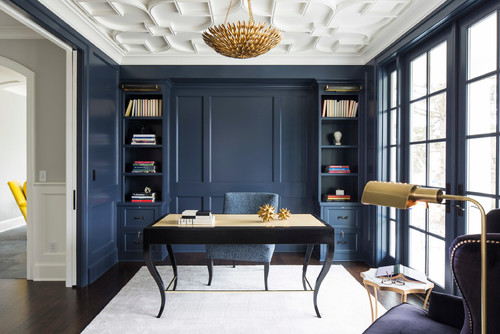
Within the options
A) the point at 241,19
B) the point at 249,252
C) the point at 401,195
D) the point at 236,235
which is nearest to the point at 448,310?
the point at 401,195

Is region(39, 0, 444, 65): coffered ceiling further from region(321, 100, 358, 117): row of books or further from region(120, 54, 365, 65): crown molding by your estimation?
region(321, 100, 358, 117): row of books

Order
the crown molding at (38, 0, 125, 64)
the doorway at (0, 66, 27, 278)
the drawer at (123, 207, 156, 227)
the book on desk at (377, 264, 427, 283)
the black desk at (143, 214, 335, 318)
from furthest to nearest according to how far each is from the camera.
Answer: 1. the doorway at (0, 66, 27, 278)
2. the drawer at (123, 207, 156, 227)
3. the crown molding at (38, 0, 125, 64)
4. the black desk at (143, 214, 335, 318)
5. the book on desk at (377, 264, 427, 283)

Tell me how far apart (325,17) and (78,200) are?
3.07 metres

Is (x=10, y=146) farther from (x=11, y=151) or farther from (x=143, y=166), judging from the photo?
(x=143, y=166)

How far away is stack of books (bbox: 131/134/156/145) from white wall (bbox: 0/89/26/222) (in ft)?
13.3

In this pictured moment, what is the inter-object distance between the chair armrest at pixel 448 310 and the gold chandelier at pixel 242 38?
1926 millimetres

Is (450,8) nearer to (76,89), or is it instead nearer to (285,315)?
(285,315)

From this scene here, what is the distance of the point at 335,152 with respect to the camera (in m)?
4.60

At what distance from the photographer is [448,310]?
5.31 feet

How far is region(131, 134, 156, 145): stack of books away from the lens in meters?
4.34

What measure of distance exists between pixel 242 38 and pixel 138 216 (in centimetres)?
286

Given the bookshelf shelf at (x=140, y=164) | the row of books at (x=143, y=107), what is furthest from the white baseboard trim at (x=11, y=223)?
the row of books at (x=143, y=107)

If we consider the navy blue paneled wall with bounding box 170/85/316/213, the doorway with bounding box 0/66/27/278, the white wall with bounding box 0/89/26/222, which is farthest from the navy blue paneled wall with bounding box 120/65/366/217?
the white wall with bounding box 0/89/26/222

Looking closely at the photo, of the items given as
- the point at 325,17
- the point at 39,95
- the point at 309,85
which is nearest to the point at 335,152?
the point at 309,85
